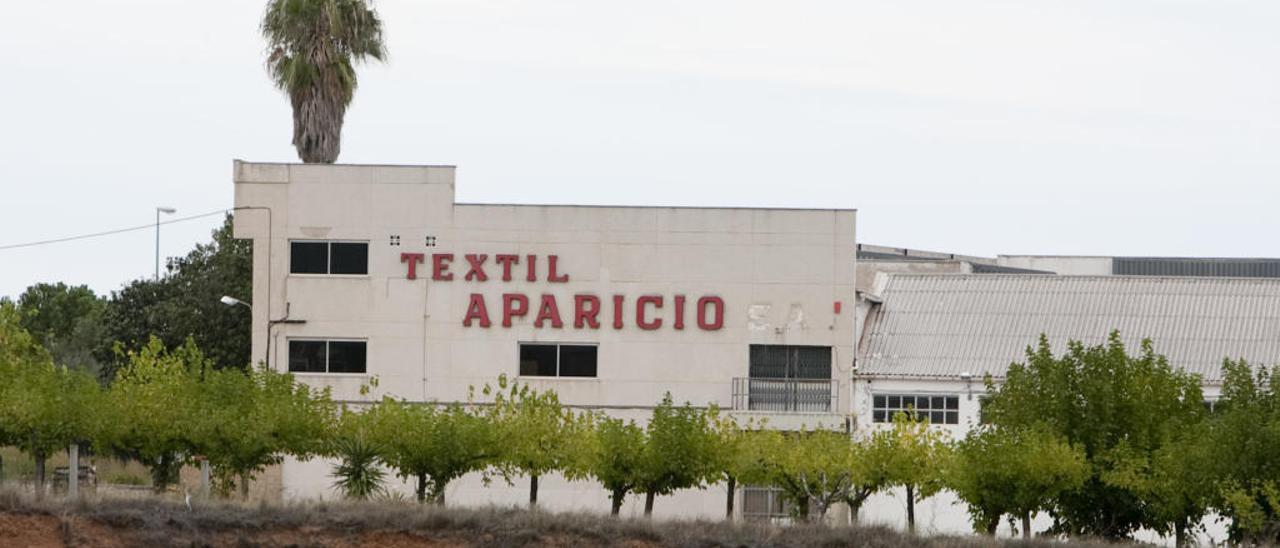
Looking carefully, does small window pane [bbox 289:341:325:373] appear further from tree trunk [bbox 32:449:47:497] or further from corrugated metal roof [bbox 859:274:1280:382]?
corrugated metal roof [bbox 859:274:1280:382]

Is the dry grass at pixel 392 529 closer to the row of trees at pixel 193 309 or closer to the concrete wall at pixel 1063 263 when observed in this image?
the row of trees at pixel 193 309

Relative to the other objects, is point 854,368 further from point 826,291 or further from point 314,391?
point 314,391

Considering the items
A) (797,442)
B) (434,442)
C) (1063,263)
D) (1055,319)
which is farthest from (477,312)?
(1063,263)

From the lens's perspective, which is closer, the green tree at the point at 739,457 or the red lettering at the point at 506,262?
the green tree at the point at 739,457

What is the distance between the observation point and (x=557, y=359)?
52875mm

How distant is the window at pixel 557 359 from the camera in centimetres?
5278

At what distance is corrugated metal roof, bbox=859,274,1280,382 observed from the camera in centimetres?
5325

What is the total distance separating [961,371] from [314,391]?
16.7 metres

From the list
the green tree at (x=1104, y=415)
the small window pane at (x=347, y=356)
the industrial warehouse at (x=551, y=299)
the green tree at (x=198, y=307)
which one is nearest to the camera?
the green tree at (x=1104, y=415)

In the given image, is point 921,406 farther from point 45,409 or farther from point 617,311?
point 45,409

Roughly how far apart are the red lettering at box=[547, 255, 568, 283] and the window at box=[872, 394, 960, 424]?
867 cm

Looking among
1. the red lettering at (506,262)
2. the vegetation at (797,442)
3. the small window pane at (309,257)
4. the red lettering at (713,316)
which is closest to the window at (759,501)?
the vegetation at (797,442)

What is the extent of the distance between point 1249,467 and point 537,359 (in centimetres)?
2064

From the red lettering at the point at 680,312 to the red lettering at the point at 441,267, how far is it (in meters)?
5.97
